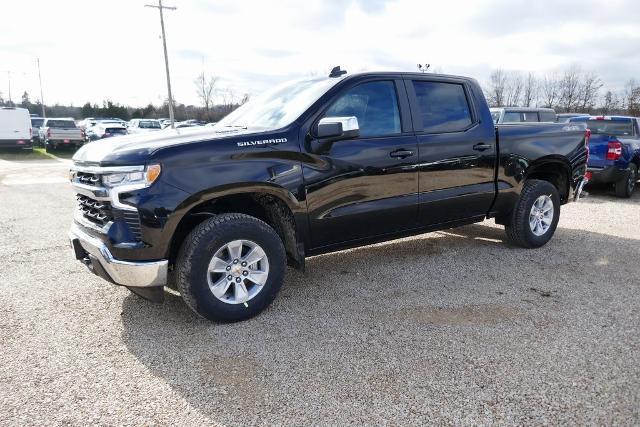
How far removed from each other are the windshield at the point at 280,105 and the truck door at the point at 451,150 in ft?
3.09

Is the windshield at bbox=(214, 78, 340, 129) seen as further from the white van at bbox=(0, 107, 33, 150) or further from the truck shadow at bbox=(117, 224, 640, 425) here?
the white van at bbox=(0, 107, 33, 150)

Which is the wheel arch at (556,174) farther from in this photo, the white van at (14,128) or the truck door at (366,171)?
the white van at (14,128)

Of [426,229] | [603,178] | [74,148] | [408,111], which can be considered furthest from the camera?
[74,148]

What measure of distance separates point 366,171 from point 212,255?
1.52m

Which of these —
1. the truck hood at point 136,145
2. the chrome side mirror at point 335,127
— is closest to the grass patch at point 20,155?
the truck hood at point 136,145

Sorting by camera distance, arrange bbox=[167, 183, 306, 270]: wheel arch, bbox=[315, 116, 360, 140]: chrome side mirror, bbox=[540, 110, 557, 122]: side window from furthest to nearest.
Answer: bbox=[540, 110, 557, 122]: side window < bbox=[315, 116, 360, 140]: chrome side mirror < bbox=[167, 183, 306, 270]: wheel arch

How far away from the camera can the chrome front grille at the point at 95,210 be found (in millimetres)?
3365

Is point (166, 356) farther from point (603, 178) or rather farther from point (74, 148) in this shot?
point (74, 148)

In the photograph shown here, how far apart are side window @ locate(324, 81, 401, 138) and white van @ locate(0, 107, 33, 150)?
23.5 m

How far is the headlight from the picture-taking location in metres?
3.21

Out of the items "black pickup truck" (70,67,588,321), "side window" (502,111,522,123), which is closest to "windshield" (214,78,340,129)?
"black pickup truck" (70,67,588,321)

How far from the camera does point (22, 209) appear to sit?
831 centimetres

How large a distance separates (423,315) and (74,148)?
2624 centimetres

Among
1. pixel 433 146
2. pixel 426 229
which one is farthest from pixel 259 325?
pixel 433 146
